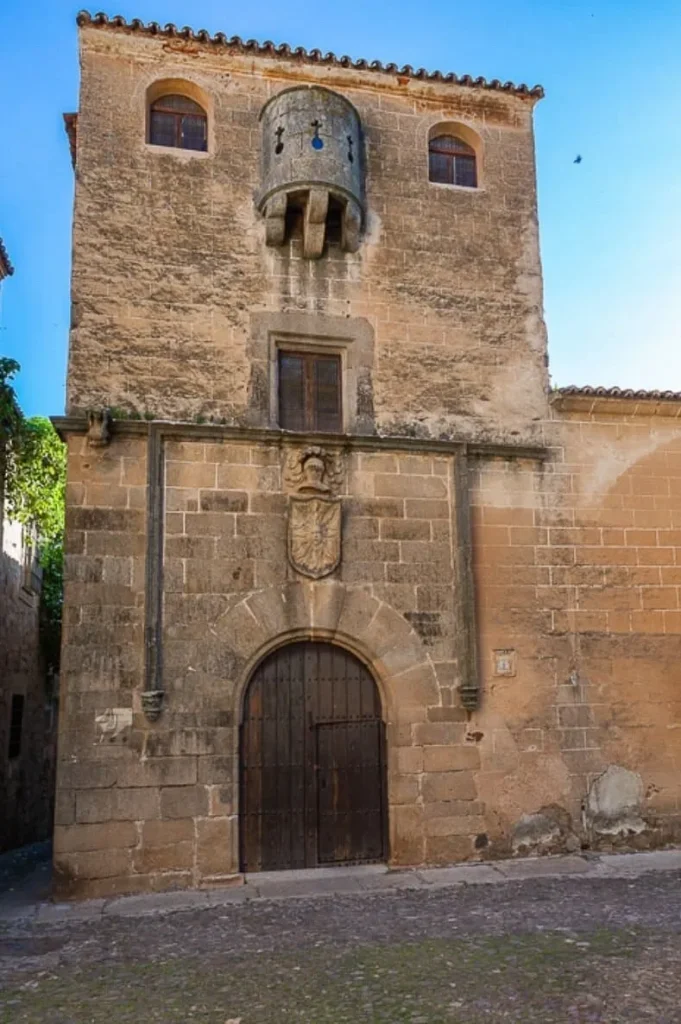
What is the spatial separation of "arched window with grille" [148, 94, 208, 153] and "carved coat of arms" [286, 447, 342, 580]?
366cm

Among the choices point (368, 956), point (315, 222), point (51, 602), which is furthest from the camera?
point (51, 602)

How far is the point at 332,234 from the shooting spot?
31.2 ft

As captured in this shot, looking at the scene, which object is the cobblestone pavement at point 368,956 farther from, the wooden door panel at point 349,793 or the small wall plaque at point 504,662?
the small wall plaque at point 504,662

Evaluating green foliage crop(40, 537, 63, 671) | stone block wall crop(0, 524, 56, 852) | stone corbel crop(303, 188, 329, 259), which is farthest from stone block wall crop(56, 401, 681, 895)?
green foliage crop(40, 537, 63, 671)

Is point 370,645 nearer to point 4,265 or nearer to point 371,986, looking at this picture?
point 371,986

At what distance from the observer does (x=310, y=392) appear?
9148mm

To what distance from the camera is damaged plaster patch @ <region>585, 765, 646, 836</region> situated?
883 centimetres

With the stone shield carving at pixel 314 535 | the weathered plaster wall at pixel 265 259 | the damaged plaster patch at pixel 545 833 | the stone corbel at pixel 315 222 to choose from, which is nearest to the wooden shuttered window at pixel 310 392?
the weathered plaster wall at pixel 265 259

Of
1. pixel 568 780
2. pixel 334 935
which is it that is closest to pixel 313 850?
pixel 334 935

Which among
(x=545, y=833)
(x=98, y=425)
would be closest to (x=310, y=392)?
(x=98, y=425)

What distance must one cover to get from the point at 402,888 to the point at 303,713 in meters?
1.78

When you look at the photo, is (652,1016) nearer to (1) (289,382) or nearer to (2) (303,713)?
(2) (303,713)

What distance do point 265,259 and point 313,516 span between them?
9.23 feet

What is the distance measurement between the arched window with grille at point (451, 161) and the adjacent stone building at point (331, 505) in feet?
0.13
